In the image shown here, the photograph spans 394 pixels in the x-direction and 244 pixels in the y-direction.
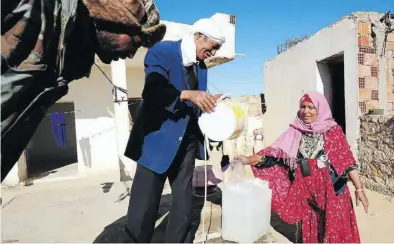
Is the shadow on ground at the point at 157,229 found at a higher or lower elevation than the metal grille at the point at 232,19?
lower

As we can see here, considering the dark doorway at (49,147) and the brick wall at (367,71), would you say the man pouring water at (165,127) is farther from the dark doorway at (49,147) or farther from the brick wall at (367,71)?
the dark doorway at (49,147)

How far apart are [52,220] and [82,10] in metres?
2.95

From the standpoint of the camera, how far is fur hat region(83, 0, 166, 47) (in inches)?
40.4

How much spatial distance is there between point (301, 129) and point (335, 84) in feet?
16.6

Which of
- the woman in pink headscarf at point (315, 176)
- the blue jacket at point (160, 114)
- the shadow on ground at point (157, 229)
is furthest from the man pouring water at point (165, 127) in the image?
the woman in pink headscarf at point (315, 176)

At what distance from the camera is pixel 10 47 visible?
2.81 ft

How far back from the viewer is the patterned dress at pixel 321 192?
8.50 feet

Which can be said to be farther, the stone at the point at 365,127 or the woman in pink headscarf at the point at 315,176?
the stone at the point at 365,127

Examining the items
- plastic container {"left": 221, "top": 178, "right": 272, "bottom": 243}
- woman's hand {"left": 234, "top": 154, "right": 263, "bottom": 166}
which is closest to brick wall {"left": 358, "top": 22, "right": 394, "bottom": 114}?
woman's hand {"left": 234, "top": 154, "right": 263, "bottom": 166}

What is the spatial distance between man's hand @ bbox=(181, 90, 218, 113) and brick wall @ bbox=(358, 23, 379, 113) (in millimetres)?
4749

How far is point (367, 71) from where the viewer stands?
5496mm

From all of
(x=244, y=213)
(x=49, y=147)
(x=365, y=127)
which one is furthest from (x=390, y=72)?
(x=49, y=147)

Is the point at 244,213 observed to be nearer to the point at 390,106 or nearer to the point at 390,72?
the point at 390,106

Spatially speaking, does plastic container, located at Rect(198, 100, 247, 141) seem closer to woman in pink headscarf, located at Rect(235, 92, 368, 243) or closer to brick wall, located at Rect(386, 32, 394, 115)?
woman in pink headscarf, located at Rect(235, 92, 368, 243)
